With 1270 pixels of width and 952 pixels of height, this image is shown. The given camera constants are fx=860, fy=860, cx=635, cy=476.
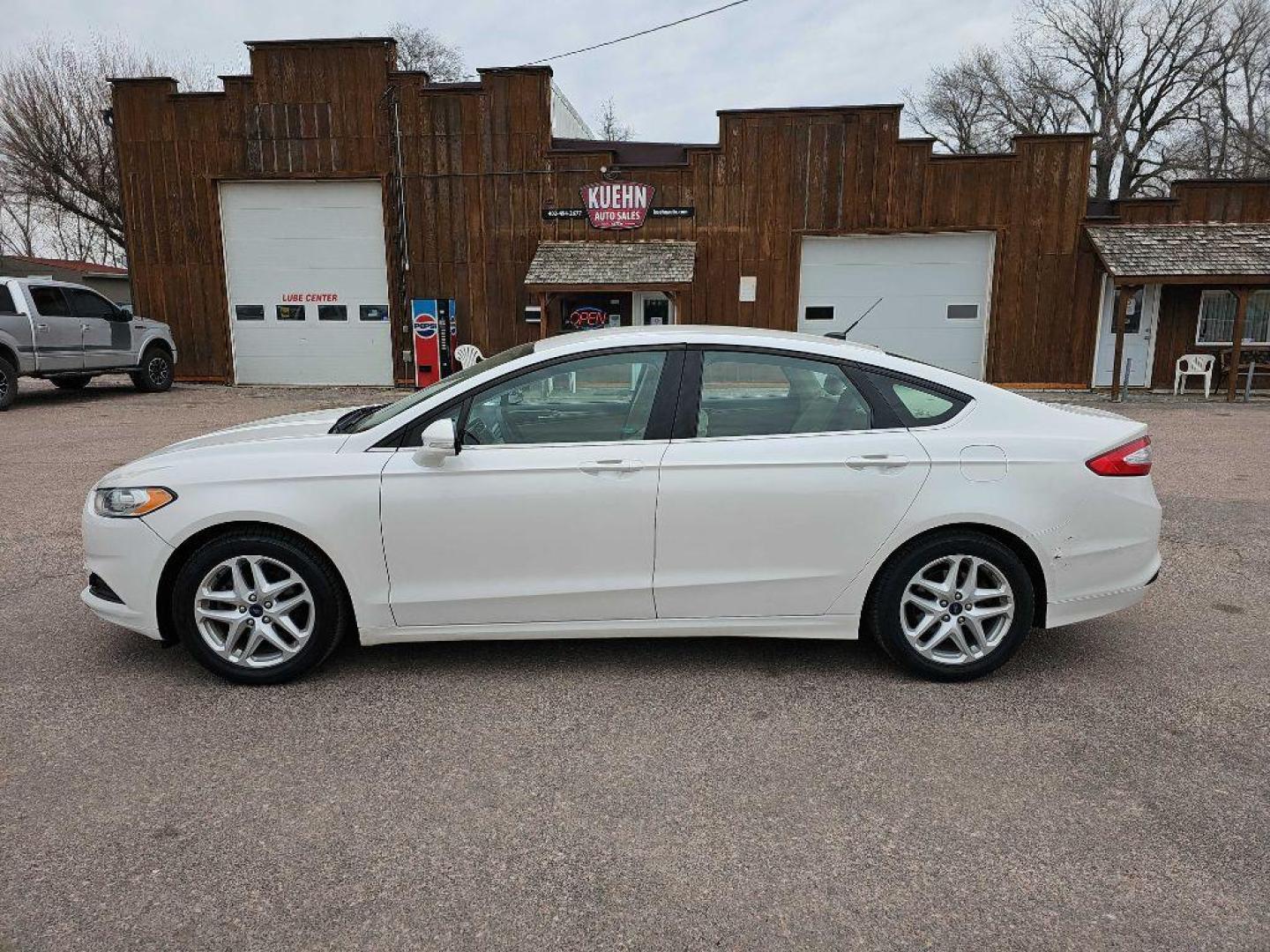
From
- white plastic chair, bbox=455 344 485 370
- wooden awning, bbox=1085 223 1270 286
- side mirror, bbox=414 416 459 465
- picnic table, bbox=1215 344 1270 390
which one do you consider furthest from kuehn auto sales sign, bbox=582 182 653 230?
side mirror, bbox=414 416 459 465

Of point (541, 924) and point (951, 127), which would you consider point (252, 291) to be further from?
point (951, 127)

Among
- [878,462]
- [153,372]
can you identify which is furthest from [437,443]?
[153,372]

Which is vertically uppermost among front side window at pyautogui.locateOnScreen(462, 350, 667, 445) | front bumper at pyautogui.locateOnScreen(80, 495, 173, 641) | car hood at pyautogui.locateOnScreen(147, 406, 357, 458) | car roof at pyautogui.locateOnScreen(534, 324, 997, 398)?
car roof at pyautogui.locateOnScreen(534, 324, 997, 398)

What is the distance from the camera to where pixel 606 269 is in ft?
52.7

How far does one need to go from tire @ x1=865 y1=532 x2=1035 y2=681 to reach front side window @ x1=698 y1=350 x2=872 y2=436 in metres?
0.65

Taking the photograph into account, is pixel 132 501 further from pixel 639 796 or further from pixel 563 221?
pixel 563 221

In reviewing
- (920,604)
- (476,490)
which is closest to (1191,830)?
(920,604)

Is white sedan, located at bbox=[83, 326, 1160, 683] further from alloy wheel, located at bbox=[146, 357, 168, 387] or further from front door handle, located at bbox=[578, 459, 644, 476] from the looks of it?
alloy wheel, located at bbox=[146, 357, 168, 387]

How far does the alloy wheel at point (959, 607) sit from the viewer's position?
3.68m

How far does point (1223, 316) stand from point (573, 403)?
17933 millimetres

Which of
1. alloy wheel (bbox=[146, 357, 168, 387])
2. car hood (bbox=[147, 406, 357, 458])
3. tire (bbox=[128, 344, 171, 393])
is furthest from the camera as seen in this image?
alloy wheel (bbox=[146, 357, 168, 387])

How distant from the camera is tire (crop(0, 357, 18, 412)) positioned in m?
13.2

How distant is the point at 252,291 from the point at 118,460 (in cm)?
934

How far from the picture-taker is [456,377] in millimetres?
3920
